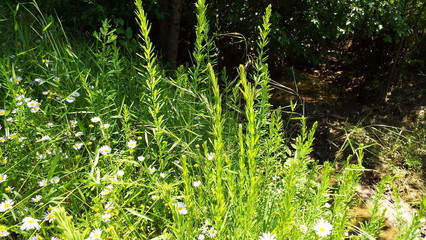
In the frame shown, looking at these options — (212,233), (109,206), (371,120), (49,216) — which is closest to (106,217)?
(109,206)

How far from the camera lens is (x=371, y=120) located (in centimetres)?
469

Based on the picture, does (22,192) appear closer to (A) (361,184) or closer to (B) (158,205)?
(B) (158,205)

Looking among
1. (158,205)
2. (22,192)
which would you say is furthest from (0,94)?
(158,205)

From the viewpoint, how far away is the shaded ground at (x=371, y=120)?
11.5 ft

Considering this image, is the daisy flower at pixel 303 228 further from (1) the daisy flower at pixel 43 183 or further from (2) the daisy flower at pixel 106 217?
(1) the daisy flower at pixel 43 183

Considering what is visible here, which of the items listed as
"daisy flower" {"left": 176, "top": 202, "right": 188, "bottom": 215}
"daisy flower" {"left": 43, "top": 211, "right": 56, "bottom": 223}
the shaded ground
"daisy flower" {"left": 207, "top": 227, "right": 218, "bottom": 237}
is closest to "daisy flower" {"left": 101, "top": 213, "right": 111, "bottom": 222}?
"daisy flower" {"left": 43, "top": 211, "right": 56, "bottom": 223}

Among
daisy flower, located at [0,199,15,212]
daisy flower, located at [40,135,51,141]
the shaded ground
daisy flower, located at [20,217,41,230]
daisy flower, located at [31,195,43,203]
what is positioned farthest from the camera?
the shaded ground

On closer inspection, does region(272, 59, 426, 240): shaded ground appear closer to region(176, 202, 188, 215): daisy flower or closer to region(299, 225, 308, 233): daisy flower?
region(299, 225, 308, 233): daisy flower

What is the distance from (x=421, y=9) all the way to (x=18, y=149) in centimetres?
515

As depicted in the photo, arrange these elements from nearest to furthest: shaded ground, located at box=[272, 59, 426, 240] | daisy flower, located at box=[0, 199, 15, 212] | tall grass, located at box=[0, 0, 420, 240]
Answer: tall grass, located at box=[0, 0, 420, 240], daisy flower, located at box=[0, 199, 15, 212], shaded ground, located at box=[272, 59, 426, 240]

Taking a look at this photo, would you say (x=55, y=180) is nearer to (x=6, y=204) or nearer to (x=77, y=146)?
(x=6, y=204)

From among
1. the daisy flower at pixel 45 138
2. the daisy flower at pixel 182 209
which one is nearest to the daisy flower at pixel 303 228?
the daisy flower at pixel 182 209

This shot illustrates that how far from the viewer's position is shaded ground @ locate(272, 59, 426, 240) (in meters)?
3.49

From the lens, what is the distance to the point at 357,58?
596 centimetres
